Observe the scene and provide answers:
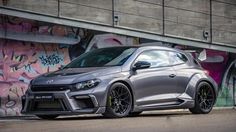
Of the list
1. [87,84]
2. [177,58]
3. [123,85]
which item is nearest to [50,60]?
[177,58]

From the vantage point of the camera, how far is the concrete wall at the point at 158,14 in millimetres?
18328

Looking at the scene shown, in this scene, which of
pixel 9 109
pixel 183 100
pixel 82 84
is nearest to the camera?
pixel 82 84

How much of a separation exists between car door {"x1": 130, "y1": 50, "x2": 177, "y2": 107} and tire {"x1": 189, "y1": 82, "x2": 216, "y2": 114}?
686 millimetres

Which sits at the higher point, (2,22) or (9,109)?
(2,22)

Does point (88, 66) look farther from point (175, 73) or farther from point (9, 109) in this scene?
point (9, 109)

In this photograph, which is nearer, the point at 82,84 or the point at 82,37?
the point at 82,84

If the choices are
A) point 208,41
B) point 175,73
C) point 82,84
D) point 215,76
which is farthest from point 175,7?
point 82,84

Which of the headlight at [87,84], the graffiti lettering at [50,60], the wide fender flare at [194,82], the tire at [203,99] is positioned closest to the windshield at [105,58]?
the headlight at [87,84]

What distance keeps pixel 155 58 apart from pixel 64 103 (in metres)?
2.69

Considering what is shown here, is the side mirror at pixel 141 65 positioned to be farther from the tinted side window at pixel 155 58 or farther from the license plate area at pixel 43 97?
the license plate area at pixel 43 97

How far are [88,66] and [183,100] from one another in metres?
2.24

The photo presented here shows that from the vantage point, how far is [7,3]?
56.1 feet

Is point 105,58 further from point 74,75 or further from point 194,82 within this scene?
point 194,82

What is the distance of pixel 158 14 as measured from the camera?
20.4 m
